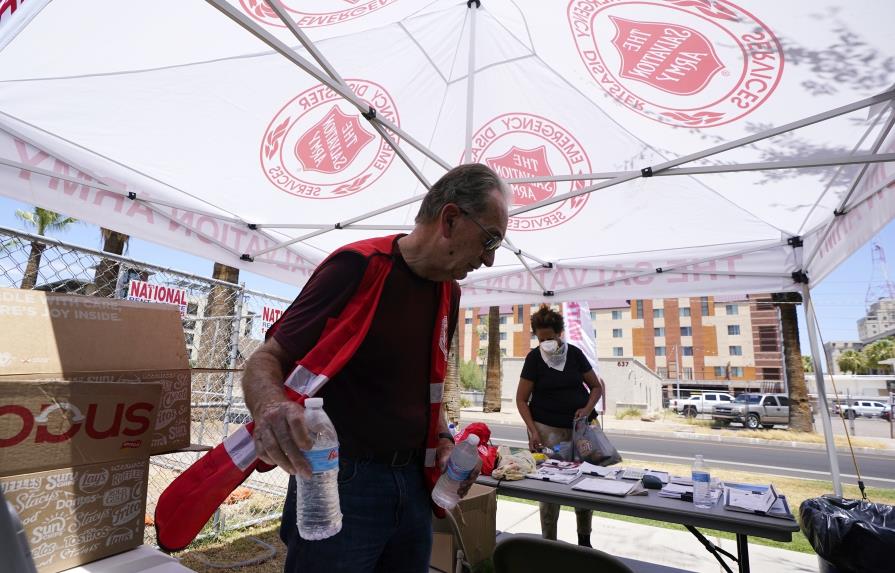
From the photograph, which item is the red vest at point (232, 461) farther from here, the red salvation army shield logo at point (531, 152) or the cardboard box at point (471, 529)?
the red salvation army shield logo at point (531, 152)

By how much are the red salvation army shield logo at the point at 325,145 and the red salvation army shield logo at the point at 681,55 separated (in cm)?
191

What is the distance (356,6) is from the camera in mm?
3281

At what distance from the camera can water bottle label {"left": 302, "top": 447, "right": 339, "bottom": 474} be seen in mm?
973

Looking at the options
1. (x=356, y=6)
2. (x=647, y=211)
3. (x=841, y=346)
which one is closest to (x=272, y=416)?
(x=356, y=6)

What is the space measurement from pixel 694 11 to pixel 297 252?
14.7ft

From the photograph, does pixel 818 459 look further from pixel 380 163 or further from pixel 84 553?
pixel 84 553

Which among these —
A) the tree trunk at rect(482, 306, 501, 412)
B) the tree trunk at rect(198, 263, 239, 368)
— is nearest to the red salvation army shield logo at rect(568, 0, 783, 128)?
the tree trunk at rect(198, 263, 239, 368)

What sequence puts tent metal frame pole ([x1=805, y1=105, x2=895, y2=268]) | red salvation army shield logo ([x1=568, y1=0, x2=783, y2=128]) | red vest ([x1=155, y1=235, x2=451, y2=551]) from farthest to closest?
tent metal frame pole ([x1=805, y1=105, x2=895, y2=268]), red salvation army shield logo ([x1=568, y1=0, x2=783, y2=128]), red vest ([x1=155, y1=235, x2=451, y2=551])

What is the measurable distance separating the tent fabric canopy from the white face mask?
136 centimetres

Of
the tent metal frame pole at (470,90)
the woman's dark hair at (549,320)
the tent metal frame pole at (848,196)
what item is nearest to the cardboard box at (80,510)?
the tent metal frame pole at (470,90)

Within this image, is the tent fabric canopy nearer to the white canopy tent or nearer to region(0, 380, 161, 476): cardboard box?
the white canopy tent

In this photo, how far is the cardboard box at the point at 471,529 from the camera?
3016 millimetres

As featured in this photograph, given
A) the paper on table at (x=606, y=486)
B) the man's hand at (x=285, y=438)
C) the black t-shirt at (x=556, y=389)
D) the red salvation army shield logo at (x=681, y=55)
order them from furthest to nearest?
1. the black t-shirt at (x=556, y=389)
2. the red salvation army shield logo at (x=681, y=55)
3. the paper on table at (x=606, y=486)
4. the man's hand at (x=285, y=438)

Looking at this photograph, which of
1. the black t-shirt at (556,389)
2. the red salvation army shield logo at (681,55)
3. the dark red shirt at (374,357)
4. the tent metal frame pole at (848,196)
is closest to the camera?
the dark red shirt at (374,357)
